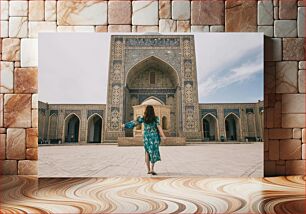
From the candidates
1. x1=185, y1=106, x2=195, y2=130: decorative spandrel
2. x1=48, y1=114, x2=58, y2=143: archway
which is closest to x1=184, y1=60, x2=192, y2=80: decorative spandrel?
x1=185, y1=106, x2=195, y2=130: decorative spandrel

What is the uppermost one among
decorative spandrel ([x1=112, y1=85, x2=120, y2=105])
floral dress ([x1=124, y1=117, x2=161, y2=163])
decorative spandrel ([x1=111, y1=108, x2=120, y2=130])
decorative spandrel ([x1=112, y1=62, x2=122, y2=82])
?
decorative spandrel ([x1=112, y1=62, x2=122, y2=82])

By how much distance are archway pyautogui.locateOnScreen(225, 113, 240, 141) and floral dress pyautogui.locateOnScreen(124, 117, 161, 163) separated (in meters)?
0.88

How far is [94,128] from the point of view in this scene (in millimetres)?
4172

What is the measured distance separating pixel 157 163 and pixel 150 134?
1.17 feet

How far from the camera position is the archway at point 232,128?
13.6 ft

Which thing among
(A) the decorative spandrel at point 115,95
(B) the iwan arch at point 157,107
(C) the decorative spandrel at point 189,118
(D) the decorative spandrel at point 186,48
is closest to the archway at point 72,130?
(B) the iwan arch at point 157,107

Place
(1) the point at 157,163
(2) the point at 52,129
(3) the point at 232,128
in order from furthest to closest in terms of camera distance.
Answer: (3) the point at 232,128 → (2) the point at 52,129 → (1) the point at 157,163

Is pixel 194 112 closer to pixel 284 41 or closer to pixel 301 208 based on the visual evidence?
pixel 284 41

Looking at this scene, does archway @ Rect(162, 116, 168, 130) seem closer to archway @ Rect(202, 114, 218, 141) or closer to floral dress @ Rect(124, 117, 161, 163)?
floral dress @ Rect(124, 117, 161, 163)

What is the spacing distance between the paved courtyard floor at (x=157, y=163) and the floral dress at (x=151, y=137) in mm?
72

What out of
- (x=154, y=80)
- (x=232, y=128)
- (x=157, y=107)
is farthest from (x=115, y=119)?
(x=232, y=128)

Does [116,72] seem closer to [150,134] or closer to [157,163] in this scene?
[150,134]

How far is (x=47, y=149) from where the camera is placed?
4027mm

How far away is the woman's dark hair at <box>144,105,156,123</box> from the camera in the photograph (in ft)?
13.4
